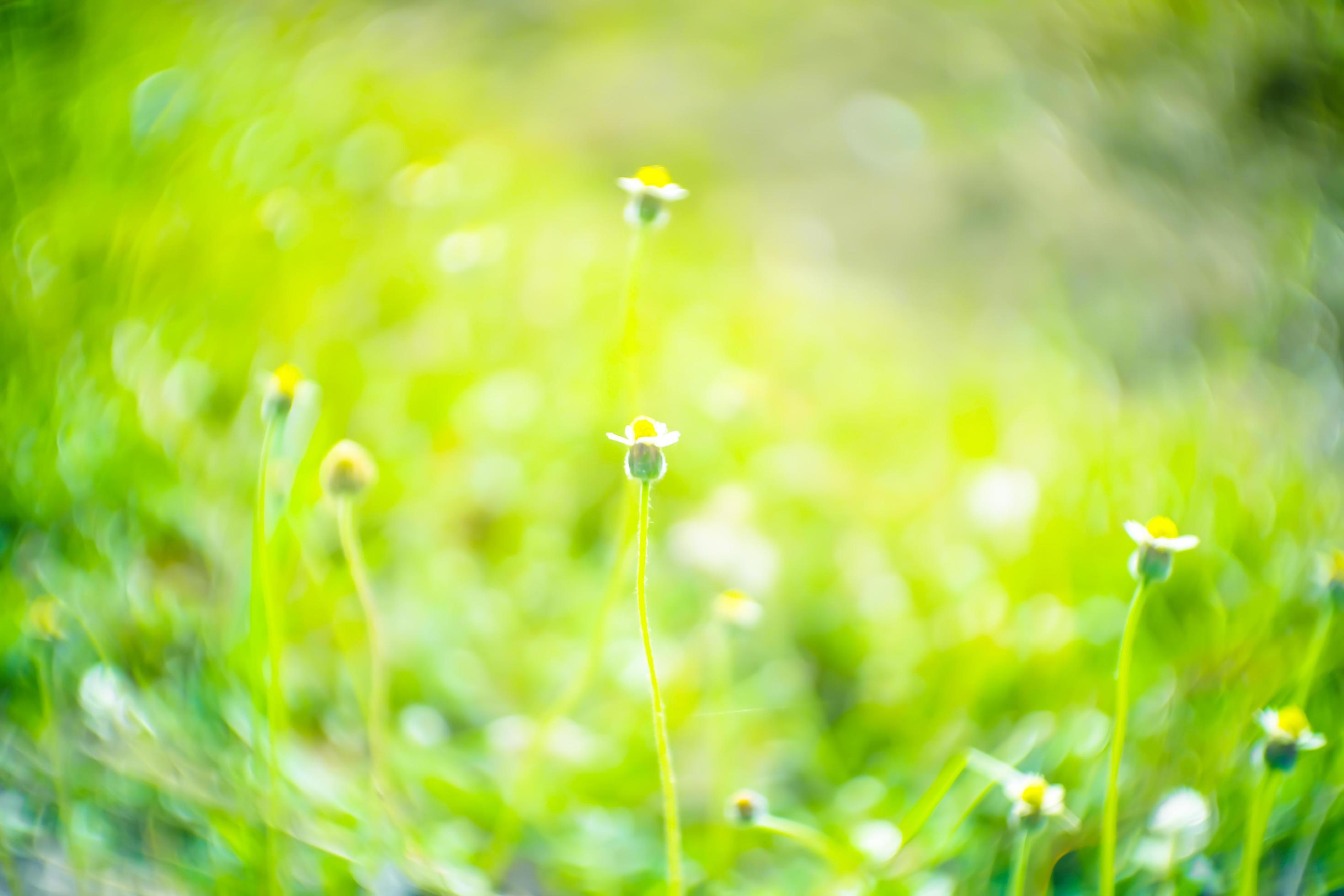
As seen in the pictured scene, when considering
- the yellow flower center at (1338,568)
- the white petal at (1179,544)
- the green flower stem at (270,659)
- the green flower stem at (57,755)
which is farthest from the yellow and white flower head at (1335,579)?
the green flower stem at (57,755)

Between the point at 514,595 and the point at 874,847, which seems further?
the point at 514,595

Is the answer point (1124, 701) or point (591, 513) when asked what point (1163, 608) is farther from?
point (591, 513)

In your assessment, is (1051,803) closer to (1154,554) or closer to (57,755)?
(1154,554)

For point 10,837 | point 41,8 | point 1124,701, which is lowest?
point 10,837

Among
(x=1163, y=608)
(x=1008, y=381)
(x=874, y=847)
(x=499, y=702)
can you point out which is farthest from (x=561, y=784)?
(x=1008, y=381)

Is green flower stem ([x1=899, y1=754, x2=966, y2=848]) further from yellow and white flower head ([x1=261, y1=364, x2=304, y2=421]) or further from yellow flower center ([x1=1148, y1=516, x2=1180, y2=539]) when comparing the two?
yellow and white flower head ([x1=261, y1=364, x2=304, y2=421])

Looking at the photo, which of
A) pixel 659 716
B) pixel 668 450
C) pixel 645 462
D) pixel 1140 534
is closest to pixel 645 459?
pixel 645 462
